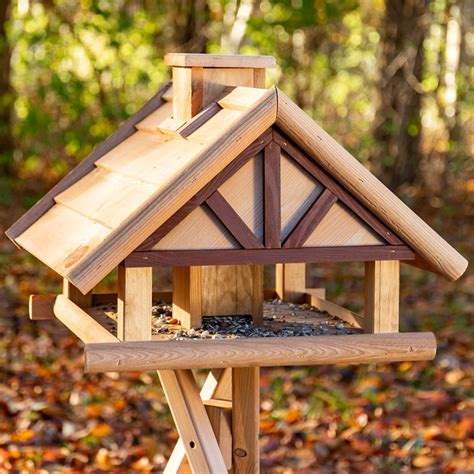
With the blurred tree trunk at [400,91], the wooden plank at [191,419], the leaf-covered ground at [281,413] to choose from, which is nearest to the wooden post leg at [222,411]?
the wooden plank at [191,419]

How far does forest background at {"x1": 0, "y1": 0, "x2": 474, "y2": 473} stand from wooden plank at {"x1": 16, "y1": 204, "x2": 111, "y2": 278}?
1817mm

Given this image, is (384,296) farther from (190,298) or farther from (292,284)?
(292,284)

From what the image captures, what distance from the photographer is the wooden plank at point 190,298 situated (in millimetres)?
2990

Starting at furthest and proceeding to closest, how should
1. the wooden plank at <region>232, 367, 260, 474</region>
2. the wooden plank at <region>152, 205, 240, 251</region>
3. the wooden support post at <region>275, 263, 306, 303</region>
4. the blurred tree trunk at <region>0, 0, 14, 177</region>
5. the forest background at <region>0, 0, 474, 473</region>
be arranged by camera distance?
the blurred tree trunk at <region>0, 0, 14, 177</region> → the forest background at <region>0, 0, 474, 473</region> → the wooden support post at <region>275, 263, 306, 303</region> → the wooden plank at <region>232, 367, 260, 474</region> → the wooden plank at <region>152, 205, 240, 251</region>

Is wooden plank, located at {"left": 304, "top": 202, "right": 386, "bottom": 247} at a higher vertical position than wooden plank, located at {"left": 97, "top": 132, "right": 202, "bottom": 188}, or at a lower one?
lower

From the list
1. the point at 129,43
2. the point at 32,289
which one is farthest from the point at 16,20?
the point at 32,289

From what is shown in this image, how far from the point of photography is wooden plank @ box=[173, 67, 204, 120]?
115 inches

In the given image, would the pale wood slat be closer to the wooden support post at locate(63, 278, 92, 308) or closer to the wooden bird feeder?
the wooden bird feeder

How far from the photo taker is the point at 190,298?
118 inches

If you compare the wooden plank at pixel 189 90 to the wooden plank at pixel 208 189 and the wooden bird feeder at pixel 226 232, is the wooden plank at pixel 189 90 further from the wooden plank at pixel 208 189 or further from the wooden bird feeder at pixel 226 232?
the wooden plank at pixel 208 189

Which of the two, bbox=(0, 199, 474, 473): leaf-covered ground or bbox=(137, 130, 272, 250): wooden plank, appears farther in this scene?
bbox=(0, 199, 474, 473): leaf-covered ground

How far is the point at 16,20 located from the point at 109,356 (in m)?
9.95

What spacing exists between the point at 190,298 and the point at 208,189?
0.48 meters

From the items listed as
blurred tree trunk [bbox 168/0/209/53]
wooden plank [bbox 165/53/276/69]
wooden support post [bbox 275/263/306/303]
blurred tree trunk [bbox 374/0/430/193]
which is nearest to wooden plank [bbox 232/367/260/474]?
wooden support post [bbox 275/263/306/303]
